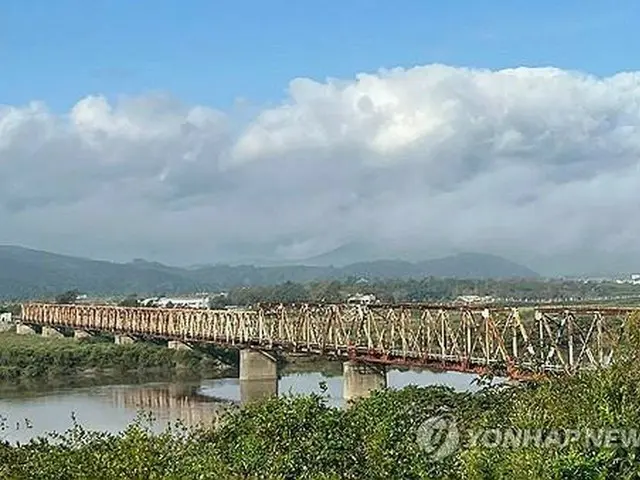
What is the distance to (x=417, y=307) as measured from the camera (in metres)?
68.9

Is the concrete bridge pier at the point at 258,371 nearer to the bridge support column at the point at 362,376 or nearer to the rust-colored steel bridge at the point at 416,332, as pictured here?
the rust-colored steel bridge at the point at 416,332

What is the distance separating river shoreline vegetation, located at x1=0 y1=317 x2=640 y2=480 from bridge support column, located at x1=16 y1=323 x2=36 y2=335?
103394 mm

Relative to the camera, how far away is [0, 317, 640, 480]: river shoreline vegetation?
76.9 ft

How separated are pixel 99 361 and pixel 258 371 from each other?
827 inches

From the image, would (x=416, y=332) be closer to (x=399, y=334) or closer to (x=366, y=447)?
(x=399, y=334)

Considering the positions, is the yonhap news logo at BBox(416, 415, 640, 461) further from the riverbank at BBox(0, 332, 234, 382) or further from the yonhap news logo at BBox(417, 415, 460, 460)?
the riverbank at BBox(0, 332, 234, 382)

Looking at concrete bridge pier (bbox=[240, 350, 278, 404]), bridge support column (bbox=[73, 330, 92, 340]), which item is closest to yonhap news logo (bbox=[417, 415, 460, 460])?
concrete bridge pier (bbox=[240, 350, 278, 404])

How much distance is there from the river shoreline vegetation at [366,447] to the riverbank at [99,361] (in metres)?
62.6

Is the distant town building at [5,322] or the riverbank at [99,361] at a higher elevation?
the distant town building at [5,322]

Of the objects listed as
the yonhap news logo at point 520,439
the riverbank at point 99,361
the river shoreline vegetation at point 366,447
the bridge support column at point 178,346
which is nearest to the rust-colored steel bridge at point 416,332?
the bridge support column at point 178,346

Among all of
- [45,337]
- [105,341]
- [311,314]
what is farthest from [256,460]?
[45,337]

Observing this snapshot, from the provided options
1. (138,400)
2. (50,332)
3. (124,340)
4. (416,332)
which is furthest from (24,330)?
(416,332)

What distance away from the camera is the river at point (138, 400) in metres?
61.9

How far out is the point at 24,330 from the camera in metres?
133
